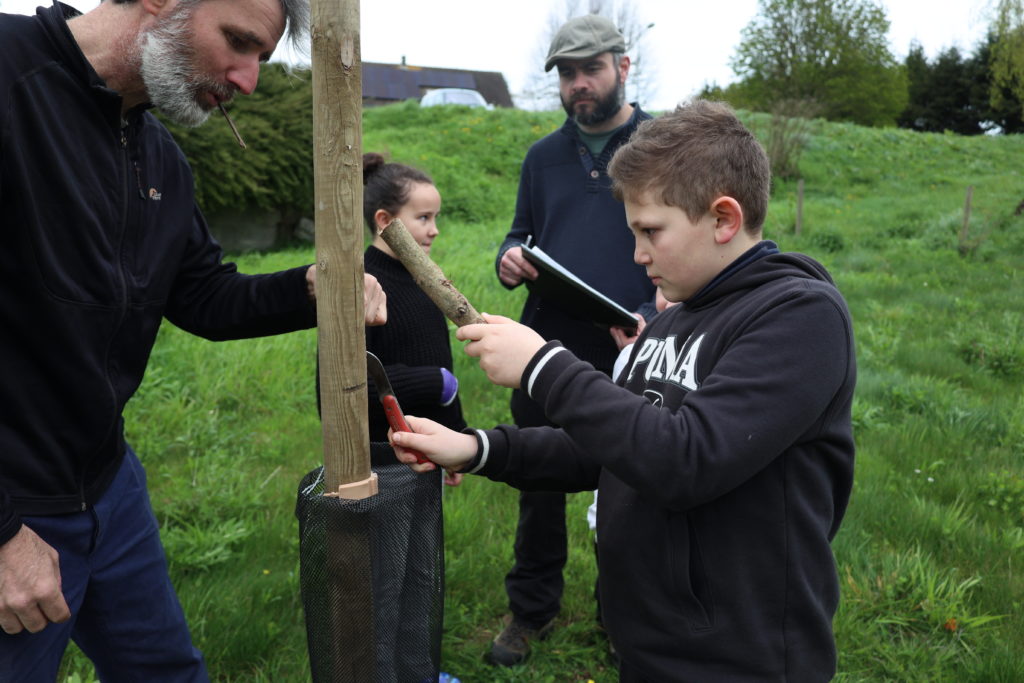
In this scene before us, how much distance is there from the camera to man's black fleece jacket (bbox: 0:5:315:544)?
1.62 metres

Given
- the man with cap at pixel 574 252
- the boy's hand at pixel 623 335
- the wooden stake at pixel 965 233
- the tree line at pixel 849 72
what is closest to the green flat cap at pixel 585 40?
the man with cap at pixel 574 252

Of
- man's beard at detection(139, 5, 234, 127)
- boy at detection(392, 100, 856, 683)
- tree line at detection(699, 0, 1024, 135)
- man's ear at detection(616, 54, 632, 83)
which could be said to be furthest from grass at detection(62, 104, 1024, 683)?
tree line at detection(699, 0, 1024, 135)


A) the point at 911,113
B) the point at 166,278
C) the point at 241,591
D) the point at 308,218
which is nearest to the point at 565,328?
the point at 166,278

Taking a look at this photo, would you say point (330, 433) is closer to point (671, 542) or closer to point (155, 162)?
point (671, 542)

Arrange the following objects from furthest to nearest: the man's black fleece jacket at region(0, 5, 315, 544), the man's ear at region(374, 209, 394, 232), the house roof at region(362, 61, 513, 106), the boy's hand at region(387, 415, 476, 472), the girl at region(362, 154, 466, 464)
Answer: the house roof at region(362, 61, 513, 106), the man's ear at region(374, 209, 394, 232), the girl at region(362, 154, 466, 464), the boy's hand at region(387, 415, 476, 472), the man's black fleece jacket at region(0, 5, 315, 544)

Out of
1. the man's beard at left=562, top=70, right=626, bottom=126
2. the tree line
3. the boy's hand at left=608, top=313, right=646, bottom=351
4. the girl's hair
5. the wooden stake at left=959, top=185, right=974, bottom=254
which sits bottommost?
the wooden stake at left=959, top=185, right=974, bottom=254

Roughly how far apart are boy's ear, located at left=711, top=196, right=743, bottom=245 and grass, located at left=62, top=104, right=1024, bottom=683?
199 cm

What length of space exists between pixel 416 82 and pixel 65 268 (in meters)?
49.9

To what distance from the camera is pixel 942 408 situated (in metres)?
5.23

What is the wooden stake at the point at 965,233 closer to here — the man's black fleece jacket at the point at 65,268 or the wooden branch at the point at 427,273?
the wooden branch at the point at 427,273

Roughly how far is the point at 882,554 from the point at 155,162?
3388 millimetres

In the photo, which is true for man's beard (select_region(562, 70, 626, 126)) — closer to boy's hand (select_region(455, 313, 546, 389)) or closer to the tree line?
boy's hand (select_region(455, 313, 546, 389))

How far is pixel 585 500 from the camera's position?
13.2 feet

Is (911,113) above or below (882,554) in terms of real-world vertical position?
above
